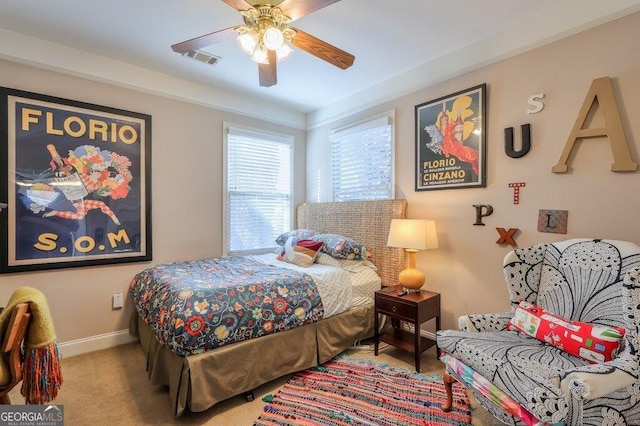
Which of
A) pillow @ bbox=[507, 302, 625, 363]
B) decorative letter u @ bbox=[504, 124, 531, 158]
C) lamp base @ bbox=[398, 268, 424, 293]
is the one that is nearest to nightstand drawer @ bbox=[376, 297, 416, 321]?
lamp base @ bbox=[398, 268, 424, 293]

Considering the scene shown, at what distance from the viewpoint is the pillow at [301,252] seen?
2.98 m

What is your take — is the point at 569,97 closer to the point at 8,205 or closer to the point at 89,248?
the point at 89,248

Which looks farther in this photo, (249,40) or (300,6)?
(249,40)

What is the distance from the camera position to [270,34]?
1.66m

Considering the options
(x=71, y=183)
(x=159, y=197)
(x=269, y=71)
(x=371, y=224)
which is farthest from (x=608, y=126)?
(x=71, y=183)

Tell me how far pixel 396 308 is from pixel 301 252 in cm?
104

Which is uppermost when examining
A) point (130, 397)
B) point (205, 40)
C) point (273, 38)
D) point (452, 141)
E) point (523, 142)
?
point (205, 40)

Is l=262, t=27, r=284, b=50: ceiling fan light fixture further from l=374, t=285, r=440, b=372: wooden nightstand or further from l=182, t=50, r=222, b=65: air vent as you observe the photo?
l=374, t=285, r=440, b=372: wooden nightstand

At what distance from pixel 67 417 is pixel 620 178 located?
3637 millimetres

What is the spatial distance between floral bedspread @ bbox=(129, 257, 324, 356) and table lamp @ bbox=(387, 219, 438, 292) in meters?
0.77

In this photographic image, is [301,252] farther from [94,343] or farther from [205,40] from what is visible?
[94,343]

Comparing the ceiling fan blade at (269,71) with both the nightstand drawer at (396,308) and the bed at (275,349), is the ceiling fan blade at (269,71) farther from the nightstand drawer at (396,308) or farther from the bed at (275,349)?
the nightstand drawer at (396,308)

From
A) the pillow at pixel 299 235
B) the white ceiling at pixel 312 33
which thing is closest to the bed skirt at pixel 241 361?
the pillow at pixel 299 235

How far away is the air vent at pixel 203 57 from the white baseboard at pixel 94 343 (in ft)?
8.61
